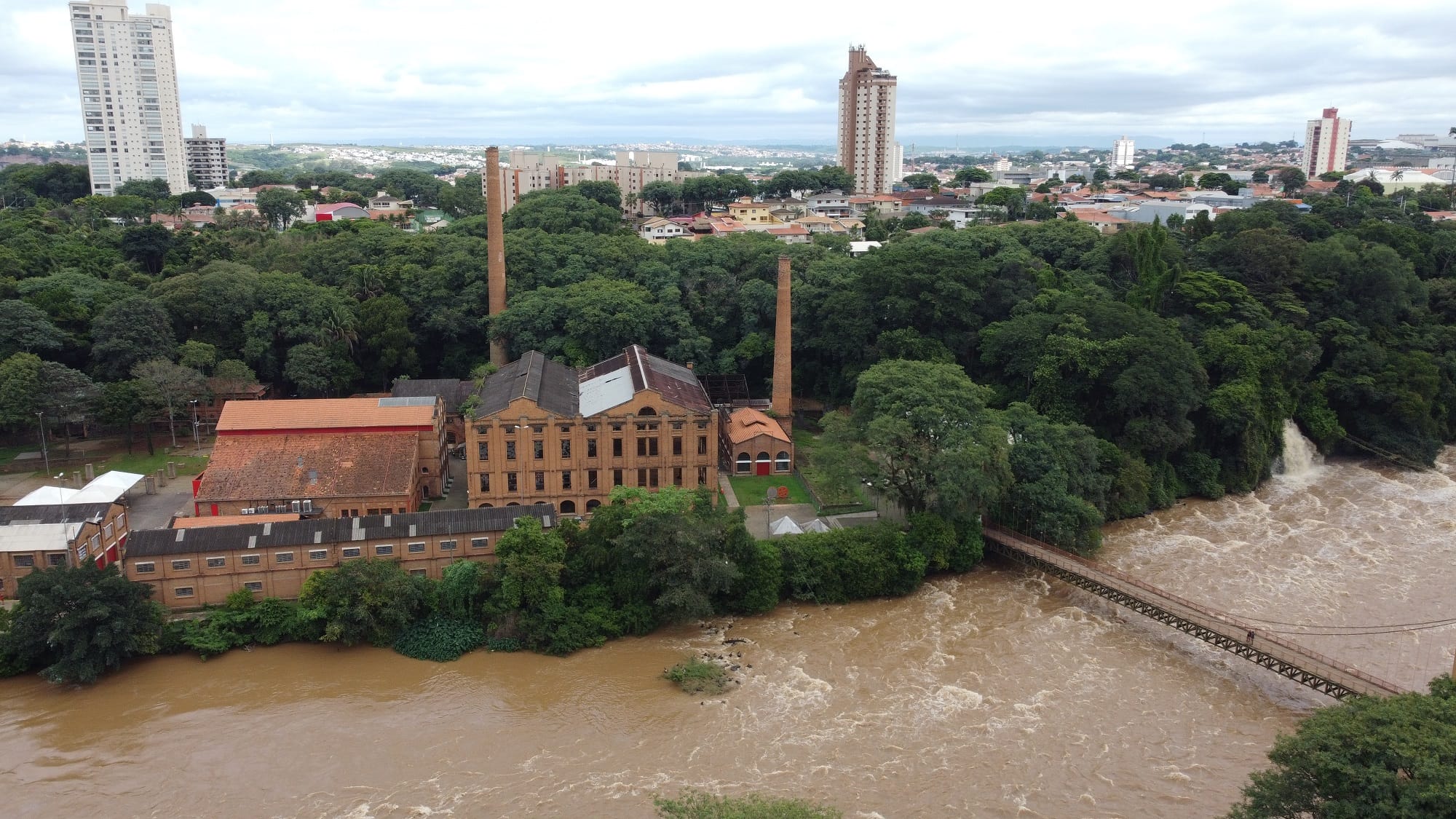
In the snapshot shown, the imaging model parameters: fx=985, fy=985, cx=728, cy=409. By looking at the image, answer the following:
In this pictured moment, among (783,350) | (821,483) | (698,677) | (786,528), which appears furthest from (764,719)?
(783,350)

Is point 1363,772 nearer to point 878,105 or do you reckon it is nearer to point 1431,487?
point 1431,487

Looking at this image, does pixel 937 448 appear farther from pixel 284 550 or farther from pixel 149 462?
pixel 149 462

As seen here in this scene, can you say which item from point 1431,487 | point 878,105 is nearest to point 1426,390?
point 1431,487

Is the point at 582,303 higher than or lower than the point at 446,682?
higher

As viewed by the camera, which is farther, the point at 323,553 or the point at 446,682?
the point at 323,553

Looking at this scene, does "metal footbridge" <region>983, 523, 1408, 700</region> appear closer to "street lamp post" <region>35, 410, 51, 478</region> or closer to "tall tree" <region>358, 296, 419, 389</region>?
"tall tree" <region>358, 296, 419, 389</region>

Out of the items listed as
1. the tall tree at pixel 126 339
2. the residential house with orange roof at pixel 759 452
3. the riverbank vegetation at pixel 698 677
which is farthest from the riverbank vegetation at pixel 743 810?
the tall tree at pixel 126 339

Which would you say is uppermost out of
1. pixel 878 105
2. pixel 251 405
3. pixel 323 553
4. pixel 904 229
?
pixel 878 105
